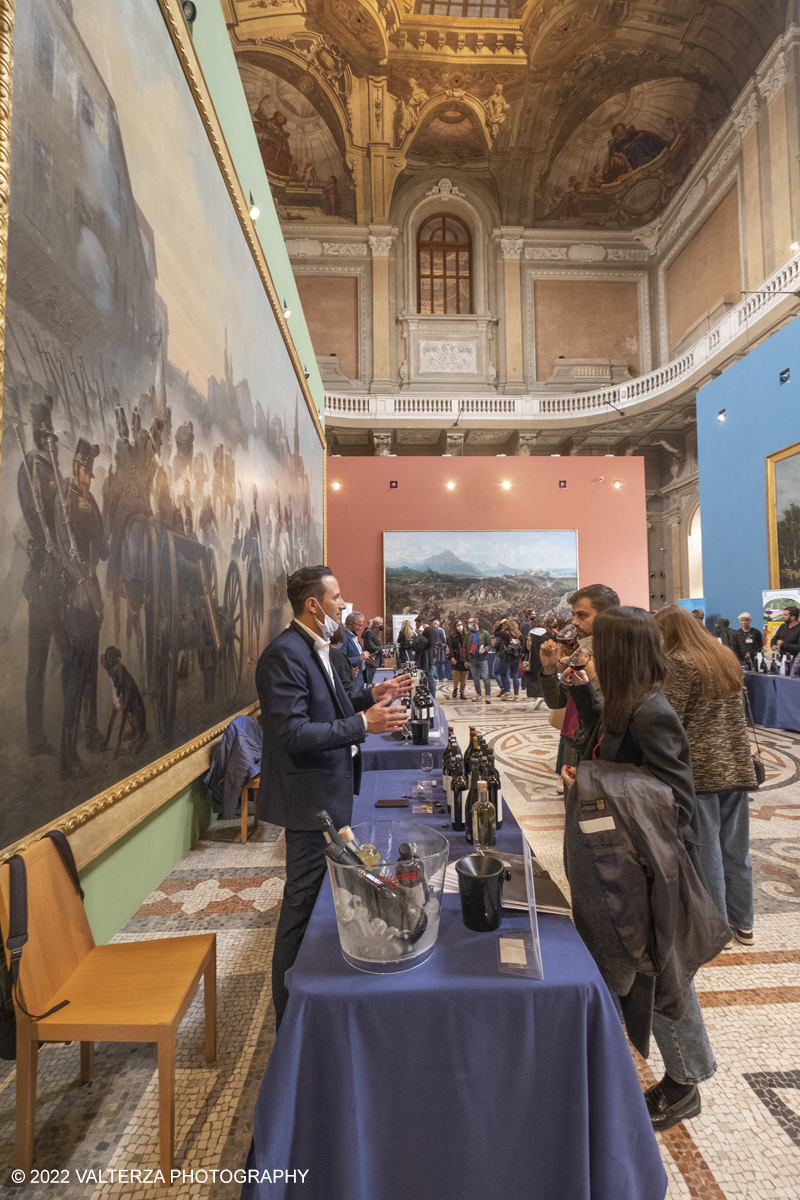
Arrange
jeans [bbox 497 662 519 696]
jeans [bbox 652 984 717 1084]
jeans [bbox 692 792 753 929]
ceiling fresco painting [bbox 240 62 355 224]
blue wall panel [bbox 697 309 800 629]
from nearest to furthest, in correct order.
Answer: jeans [bbox 652 984 717 1084] → jeans [bbox 692 792 753 929] → blue wall panel [bbox 697 309 800 629] → jeans [bbox 497 662 519 696] → ceiling fresco painting [bbox 240 62 355 224]

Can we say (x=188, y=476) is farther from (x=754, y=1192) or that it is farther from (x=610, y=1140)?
(x=754, y=1192)

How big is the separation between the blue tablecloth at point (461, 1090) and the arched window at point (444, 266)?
23541mm

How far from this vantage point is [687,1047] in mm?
1695

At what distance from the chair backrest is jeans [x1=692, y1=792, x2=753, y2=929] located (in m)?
2.31

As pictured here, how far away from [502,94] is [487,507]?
14.5 meters

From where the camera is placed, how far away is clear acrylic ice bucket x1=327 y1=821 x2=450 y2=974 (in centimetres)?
119

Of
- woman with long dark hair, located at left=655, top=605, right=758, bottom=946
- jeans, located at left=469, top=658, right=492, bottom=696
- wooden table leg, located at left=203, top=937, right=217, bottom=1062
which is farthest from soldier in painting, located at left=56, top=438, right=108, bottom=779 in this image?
jeans, located at left=469, top=658, right=492, bottom=696

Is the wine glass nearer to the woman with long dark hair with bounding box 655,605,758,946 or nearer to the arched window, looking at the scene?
the woman with long dark hair with bounding box 655,605,758,946

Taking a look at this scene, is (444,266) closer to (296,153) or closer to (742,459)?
(296,153)

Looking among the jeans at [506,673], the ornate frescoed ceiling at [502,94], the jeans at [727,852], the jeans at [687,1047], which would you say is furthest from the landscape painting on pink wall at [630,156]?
the jeans at [687,1047]

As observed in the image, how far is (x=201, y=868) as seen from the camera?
3.55 metres

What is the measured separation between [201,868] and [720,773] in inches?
117

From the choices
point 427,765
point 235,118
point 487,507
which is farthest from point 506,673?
point 235,118

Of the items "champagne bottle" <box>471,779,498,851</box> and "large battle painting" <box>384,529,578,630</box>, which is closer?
"champagne bottle" <box>471,779,498,851</box>
